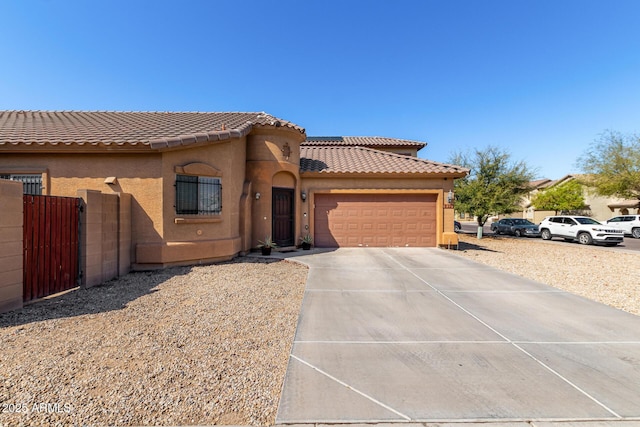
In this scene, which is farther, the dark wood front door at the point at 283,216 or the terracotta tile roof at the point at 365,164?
the terracotta tile roof at the point at 365,164

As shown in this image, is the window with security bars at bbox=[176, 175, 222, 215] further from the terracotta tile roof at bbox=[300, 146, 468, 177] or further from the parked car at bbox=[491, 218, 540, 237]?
the parked car at bbox=[491, 218, 540, 237]

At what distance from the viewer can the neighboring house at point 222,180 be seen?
8.07 meters

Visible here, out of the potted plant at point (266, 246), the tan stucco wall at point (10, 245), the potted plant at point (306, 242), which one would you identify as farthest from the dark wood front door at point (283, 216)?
the tan stucco wall at point (10, 245)

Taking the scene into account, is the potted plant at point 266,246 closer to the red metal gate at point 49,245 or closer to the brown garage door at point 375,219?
the brown garage door at point 375,219

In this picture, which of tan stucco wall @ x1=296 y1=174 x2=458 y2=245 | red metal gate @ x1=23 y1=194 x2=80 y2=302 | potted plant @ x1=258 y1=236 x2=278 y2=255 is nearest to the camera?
red metal gate @ x1=23 y1=194 x2=80 y2=302

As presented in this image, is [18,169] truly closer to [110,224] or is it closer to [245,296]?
[110,224]

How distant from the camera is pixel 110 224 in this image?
7121mm

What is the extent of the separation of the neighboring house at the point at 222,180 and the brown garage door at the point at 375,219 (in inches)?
1.9

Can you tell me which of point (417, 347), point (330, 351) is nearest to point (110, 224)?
point (330, 351)

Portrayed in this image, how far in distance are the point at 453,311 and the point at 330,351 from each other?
279 cm

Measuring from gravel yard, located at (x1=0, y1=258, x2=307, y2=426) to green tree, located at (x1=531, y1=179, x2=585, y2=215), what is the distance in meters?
47.5

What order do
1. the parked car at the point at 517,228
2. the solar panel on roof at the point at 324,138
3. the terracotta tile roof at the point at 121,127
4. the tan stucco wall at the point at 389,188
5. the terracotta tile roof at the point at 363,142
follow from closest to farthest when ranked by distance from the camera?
the terracotta tile roof at the point at 121,127 < the tan stucco wall at the point at 389,188 < the terracotta tile roof at the point at 363,142 < the parked car at the point at 517,228 < the solar panel on roof at the point at 324,138

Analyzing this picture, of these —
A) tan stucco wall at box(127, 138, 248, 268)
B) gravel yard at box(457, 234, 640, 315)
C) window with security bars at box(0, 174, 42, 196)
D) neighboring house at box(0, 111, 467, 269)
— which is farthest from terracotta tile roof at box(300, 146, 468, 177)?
window with security bars at box(0, 174, 42, 196)

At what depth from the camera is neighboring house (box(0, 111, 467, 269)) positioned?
807 cm
